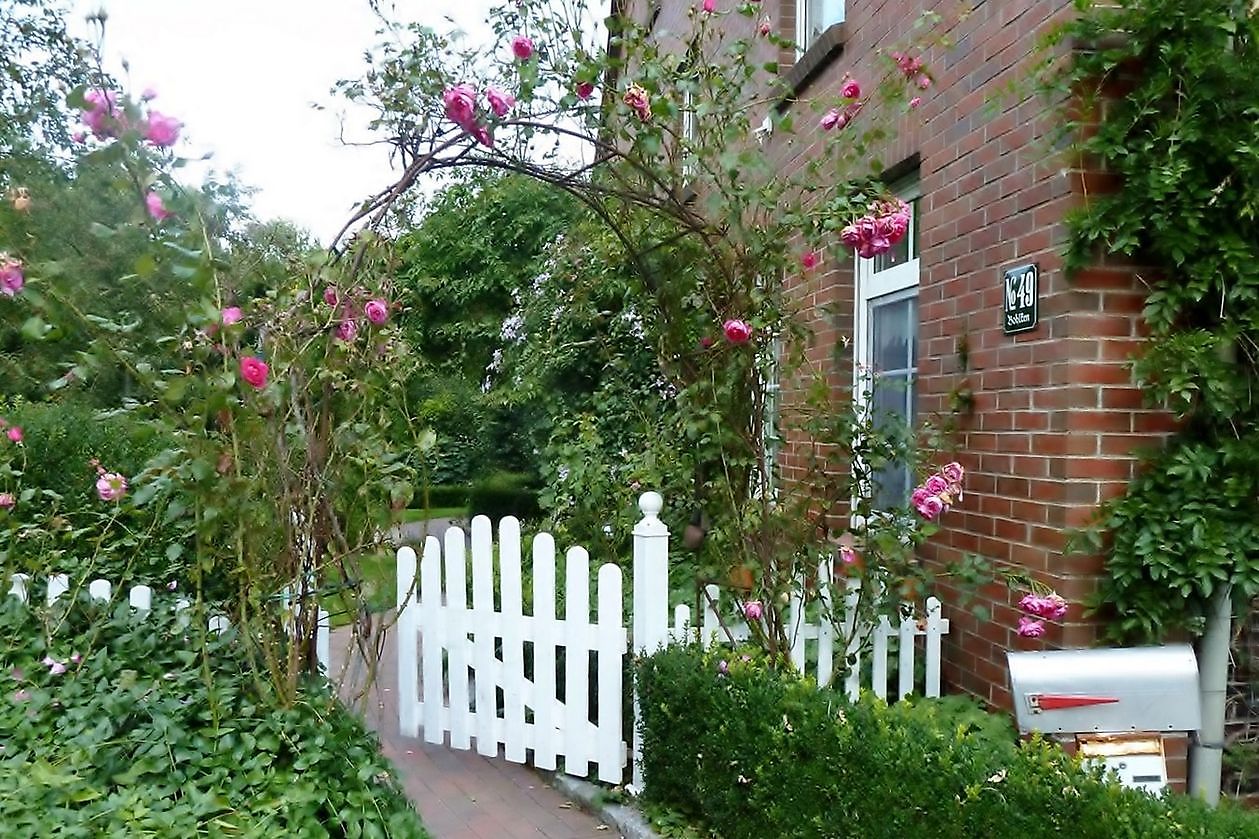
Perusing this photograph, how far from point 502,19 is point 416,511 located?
6.39 ft

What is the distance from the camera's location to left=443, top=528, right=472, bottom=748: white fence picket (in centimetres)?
432

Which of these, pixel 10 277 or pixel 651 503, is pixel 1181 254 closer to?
pixel 651 503

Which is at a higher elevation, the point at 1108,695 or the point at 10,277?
the point at 10,277

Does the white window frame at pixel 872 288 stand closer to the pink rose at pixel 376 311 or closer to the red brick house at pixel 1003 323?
the red brick house at pixel 1003 323

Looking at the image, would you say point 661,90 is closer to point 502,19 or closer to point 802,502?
point 502,19

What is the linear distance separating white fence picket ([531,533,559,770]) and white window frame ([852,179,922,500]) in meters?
1.43

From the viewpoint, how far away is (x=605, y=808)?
3777 millimetres

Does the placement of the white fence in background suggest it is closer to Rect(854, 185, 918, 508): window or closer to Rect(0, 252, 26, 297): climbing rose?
Rect(0, 252, 26, 297): climbing rose

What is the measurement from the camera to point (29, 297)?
92.0 inches

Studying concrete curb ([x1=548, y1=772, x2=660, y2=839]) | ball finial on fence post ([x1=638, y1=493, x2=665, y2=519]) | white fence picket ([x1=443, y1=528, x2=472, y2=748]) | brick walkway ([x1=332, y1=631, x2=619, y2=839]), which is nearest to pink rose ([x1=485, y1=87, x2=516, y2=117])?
ball finial on fence post ([x1=638, y1=493, x2=665, y2=519])

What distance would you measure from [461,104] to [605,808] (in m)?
2.70

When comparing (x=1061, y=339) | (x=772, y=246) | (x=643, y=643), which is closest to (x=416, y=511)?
(x=643, y=643)

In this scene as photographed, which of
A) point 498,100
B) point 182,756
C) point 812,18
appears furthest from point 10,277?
point 812,18

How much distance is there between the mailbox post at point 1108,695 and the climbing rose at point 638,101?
82.9 inches
